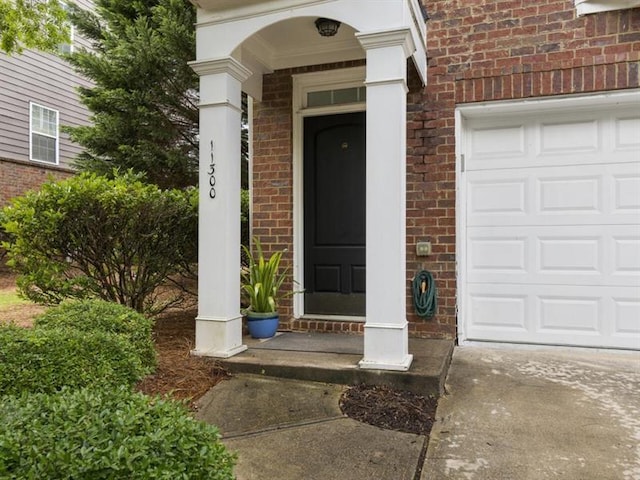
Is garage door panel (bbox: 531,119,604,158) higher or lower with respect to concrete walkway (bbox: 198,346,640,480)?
higher

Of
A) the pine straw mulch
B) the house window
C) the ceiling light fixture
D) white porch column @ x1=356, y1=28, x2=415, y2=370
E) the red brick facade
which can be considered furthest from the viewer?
the house window

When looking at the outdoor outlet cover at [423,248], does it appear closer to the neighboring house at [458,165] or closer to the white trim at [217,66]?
the neighboring house at [458,165]

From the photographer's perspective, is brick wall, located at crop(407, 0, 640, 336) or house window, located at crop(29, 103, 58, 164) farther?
house window, located at crop(29, 103, 58, 164)

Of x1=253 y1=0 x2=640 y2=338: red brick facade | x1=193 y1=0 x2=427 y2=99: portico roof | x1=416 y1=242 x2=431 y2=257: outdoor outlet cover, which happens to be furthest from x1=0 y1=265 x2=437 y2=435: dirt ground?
x1=193 y1=0 x2=427 y2=99: portico roof

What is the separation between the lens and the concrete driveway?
2.21 m

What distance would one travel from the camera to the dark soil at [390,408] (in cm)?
266

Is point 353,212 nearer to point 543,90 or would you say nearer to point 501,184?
point 501,184

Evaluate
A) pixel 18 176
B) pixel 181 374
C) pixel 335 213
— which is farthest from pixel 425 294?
pixel 18 176

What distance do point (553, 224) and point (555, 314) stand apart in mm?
810

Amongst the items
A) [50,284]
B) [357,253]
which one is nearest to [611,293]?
[357,253]

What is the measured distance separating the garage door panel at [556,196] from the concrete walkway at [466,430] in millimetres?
1313

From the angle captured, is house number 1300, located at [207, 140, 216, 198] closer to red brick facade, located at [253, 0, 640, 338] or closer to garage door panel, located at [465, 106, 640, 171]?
red brick facade, located at [253, 0, 640, 338]

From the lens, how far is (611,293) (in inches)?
160

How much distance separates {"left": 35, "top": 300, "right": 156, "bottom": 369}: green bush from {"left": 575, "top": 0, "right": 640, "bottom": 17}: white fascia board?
14.1ft
